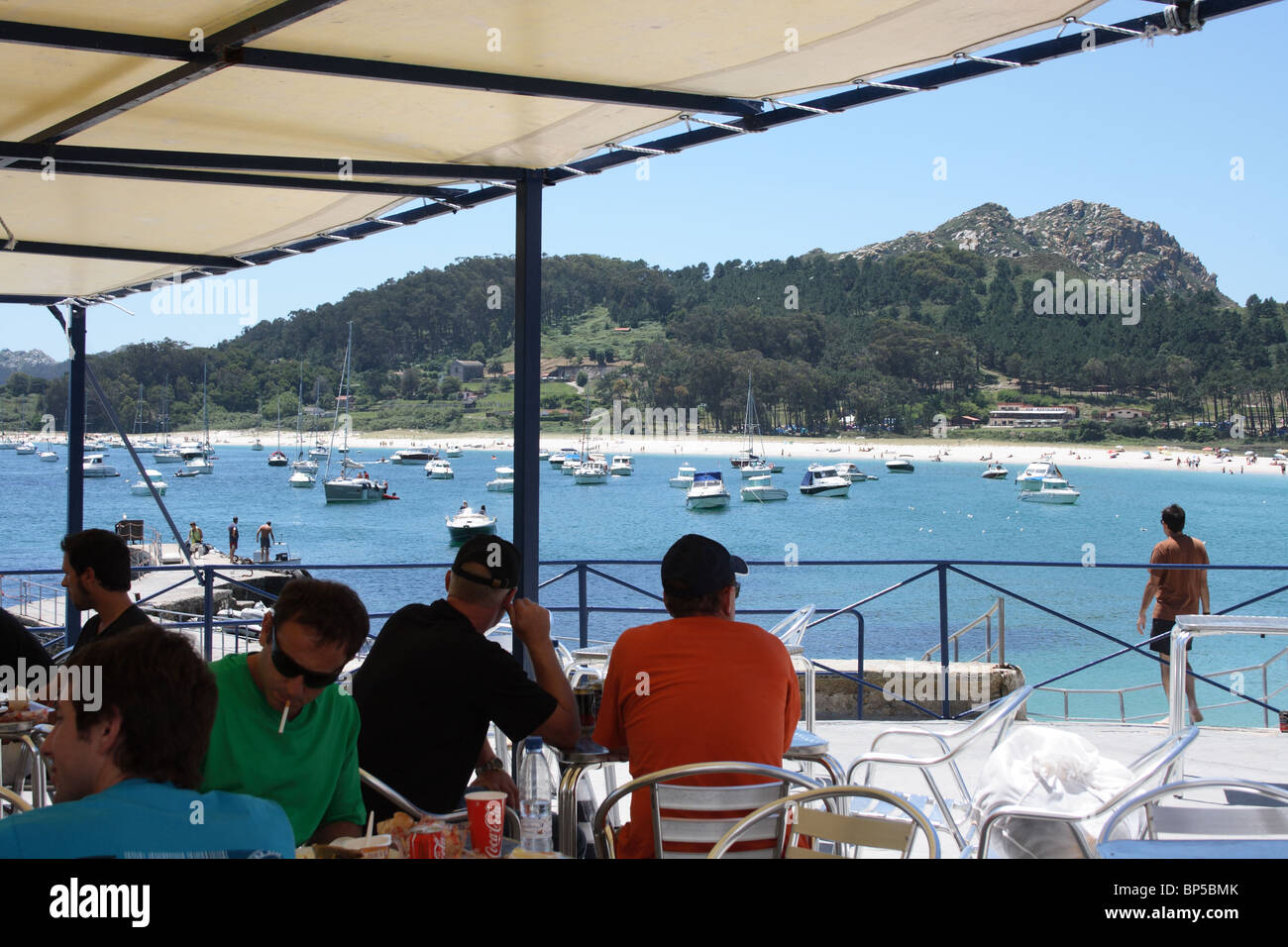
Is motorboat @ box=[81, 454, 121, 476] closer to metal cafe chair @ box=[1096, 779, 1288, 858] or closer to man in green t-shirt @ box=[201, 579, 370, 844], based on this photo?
man in green t-shirt @ box=[201, 579, 370, 844]

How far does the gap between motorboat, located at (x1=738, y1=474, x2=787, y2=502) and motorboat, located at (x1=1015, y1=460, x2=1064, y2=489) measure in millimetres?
20201

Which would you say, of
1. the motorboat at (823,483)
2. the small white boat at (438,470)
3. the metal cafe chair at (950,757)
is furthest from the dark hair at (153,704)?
the small white boat at (438,470)

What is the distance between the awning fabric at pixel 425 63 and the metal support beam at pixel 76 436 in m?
2.63

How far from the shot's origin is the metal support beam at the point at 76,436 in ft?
23.5

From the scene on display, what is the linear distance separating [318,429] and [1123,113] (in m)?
71.6

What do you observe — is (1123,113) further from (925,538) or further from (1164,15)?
(1164,15)

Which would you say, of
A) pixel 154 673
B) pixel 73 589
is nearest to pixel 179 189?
pixel 73 589

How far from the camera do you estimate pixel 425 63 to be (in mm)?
3336

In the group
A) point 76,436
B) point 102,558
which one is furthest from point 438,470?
point 102,558

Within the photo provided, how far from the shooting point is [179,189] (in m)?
4.52

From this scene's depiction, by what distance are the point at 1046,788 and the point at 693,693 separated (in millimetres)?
1058

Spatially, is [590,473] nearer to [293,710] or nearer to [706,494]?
[706,494]

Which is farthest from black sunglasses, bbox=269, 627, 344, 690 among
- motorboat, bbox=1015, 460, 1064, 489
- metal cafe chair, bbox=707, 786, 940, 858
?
motorboat, bbox=1015, 460, 1064, 489
